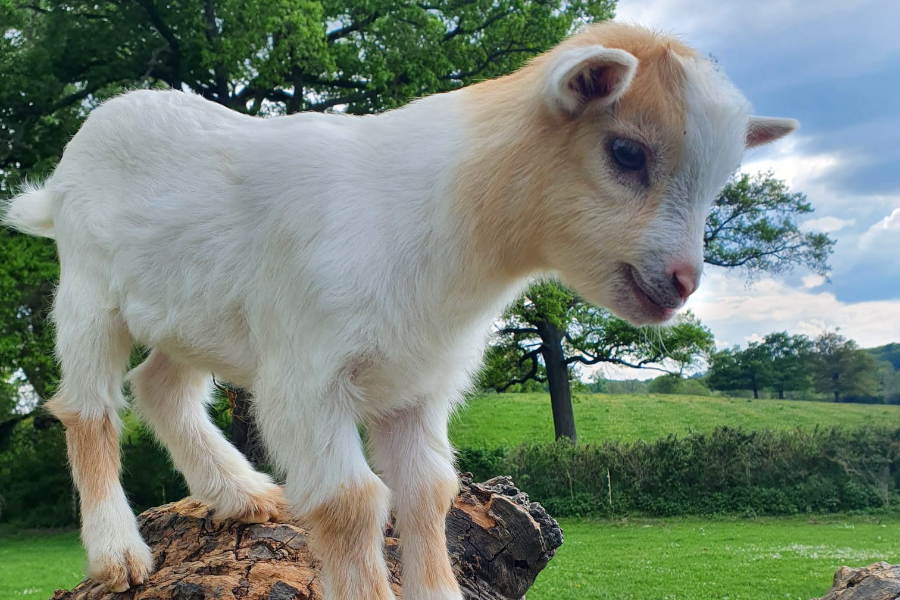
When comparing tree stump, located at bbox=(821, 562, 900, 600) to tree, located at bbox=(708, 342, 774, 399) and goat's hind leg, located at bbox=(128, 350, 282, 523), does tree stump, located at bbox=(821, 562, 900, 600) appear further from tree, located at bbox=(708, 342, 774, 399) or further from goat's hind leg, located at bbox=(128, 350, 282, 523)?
tree, located at bbox=(708, 342, 774, 399)

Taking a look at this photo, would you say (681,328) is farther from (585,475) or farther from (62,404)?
(62,404)

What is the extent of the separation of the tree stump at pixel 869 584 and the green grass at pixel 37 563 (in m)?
9.83

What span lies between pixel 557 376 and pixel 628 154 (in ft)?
74.1

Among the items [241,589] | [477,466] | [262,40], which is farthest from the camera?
[477,466]

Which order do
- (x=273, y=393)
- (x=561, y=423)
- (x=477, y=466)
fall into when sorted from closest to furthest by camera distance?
(x=273, y=393) < (x=477, y=466) < (x=561, y=423)

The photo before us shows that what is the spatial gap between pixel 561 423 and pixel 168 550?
2106 cm

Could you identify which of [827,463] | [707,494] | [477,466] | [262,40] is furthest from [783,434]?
[262,40]

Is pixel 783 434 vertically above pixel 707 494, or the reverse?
pixel 783 434

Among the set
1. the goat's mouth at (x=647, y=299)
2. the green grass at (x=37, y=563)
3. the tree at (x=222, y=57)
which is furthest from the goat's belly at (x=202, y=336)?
the tree at (x=222, y=57)

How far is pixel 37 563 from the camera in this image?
16.3m

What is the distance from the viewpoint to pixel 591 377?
2691 centimetres

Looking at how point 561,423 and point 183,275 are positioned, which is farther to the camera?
point 561,423

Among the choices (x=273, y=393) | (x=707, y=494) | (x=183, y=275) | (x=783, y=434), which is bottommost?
(x=707, y=494)

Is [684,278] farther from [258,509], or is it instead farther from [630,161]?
[258,509]
